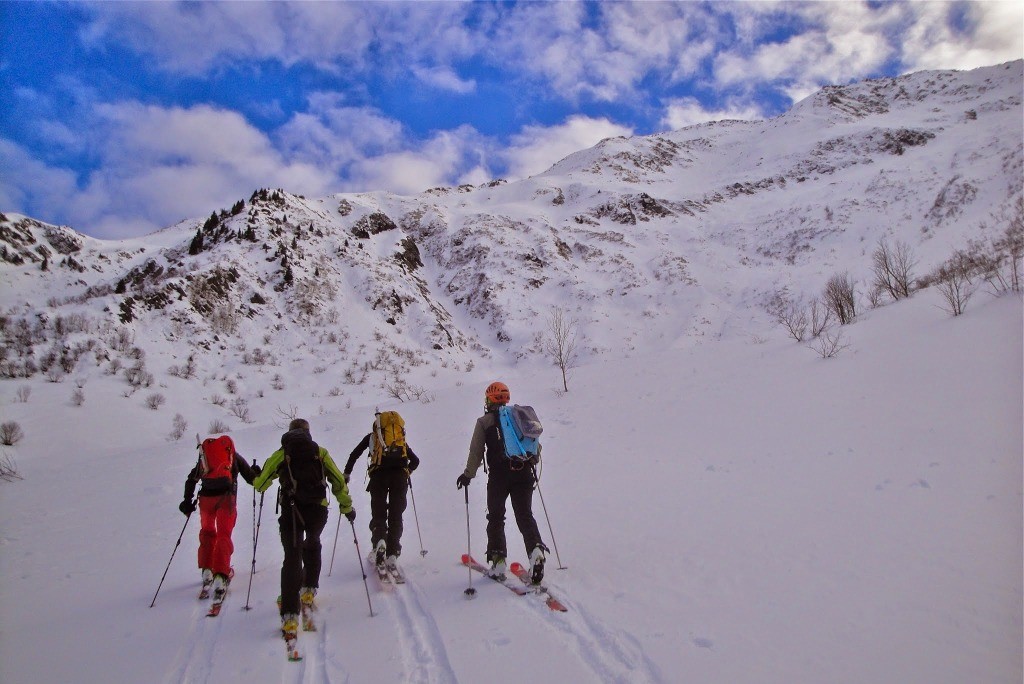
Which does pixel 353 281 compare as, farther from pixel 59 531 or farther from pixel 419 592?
pixel 419 592

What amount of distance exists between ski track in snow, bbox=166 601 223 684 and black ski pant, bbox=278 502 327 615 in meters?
0.71

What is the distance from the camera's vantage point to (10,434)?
51.8 ft

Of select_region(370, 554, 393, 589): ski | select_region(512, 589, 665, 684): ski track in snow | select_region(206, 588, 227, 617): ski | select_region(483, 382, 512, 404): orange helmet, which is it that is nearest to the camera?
select_region(512, 589, 665, 684): ski track in snow

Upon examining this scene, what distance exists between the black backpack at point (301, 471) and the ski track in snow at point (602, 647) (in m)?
2.54

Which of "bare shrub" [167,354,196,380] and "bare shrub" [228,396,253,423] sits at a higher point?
"bare shrub" [167,354,196,380]

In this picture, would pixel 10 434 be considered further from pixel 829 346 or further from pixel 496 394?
pixel 829 346

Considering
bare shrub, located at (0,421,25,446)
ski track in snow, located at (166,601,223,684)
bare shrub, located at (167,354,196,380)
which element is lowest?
ski track in snow, located at (166,601,223,684)

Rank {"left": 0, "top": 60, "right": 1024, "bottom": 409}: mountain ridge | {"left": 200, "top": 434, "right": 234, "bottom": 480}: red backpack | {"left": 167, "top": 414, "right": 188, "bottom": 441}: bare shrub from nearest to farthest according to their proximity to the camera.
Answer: {"left": 200, "top": 434, "right": 234, "bottom": 480}: red backpack → {"left": 167, "top": 414, "right": 188, "bottom": 441}: bare shrub → {"left": 0, "top": 60, "right": 1024, "bottom": 409}: mountain ridge

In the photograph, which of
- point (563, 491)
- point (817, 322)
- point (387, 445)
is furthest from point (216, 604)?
point (817, 322)

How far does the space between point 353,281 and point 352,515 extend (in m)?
37.9

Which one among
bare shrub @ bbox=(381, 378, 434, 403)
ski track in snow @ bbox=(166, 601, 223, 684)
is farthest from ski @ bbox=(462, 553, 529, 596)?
bare shrub @ bbox=(381, 378, 434, 403)

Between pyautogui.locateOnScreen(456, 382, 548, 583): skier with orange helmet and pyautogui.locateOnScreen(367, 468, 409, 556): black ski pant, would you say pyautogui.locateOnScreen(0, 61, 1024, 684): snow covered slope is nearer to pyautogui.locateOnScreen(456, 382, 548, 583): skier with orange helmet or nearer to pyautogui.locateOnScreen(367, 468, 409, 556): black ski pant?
pyautogui.locateOnScreen(456, 382, 548, 583): skier with orange helmet

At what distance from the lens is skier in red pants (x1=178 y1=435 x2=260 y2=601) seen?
19.1ft

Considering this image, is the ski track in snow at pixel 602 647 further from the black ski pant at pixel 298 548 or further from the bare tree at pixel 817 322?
the bare tree at pixel 817 322
